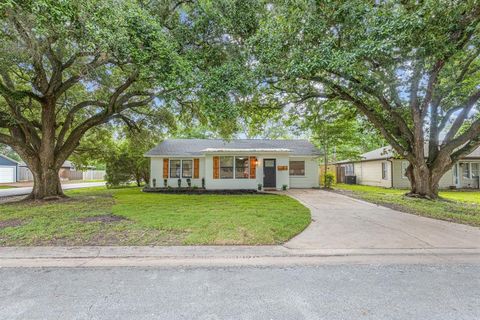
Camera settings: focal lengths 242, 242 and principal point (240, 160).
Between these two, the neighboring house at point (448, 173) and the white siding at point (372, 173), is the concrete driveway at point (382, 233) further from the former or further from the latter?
the white siding at point (372, 173)

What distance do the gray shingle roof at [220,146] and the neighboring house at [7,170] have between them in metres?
21.9

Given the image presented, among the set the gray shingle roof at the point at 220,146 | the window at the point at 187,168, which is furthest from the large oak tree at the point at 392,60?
the window at the point at 187,168

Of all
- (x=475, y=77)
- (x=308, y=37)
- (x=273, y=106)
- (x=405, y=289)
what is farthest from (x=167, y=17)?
(x=475, y=77)

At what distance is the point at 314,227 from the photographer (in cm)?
588

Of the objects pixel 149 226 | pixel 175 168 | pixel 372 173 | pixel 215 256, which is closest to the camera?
pixel 215 256

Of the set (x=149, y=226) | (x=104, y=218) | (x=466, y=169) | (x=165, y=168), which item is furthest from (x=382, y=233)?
(x=466, y=169)

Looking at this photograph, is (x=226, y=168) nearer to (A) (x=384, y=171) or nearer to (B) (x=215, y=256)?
(B) (x=215, y=256)

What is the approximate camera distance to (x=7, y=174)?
89.6 ft

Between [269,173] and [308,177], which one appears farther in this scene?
[308,177]

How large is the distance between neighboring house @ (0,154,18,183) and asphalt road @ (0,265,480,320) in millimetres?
32283

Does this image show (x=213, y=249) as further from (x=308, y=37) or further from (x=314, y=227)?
(x=308, y=37)

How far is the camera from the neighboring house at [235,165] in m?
15.0

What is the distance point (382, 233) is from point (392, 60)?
548 cm

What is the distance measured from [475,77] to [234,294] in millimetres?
13316
